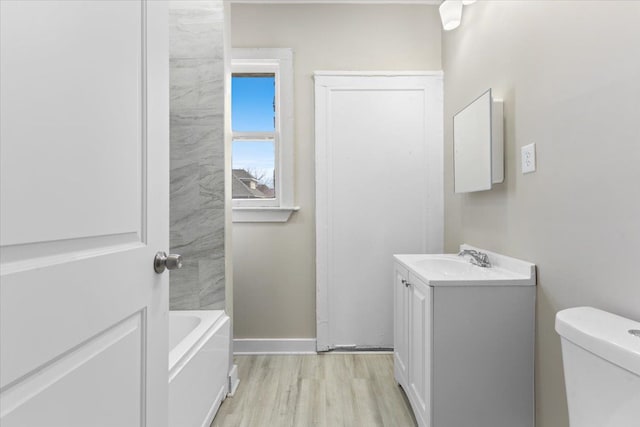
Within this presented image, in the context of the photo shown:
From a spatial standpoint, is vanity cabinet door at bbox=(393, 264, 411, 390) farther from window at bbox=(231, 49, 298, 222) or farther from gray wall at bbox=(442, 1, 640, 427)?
window at bbox=(231, 49, 298, 222)

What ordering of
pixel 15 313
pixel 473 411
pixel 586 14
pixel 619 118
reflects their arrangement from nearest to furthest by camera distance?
pixel 15 313 < pixel 619 118 < pixel 586 14 < pixel 473 411

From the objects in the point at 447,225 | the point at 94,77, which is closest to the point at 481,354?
the point at 447,225

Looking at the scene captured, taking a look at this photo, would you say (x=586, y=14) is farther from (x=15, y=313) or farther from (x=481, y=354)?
(x=15, y=313)

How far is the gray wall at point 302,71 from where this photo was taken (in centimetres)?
271

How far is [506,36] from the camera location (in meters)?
1.75

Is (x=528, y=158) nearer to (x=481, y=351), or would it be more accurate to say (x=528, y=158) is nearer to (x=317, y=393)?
(x=481, y=351)

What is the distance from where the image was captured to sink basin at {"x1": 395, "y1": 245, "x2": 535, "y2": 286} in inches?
59.2

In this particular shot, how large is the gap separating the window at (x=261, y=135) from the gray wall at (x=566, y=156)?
4.49 feet

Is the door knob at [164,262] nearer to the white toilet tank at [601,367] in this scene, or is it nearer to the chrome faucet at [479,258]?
the white toilet tank at [601,367]

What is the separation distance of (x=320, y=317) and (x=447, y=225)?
3.78 ft

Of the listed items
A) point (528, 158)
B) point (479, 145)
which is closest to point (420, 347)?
point (528, 158)

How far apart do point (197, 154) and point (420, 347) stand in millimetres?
A: 1548

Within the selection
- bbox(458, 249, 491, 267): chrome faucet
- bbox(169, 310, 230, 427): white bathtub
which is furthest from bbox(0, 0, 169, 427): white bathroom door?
bbox(458, 249, 491, 267): chrome faucet

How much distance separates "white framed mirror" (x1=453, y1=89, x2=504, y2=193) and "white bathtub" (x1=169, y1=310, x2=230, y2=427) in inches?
62.1
